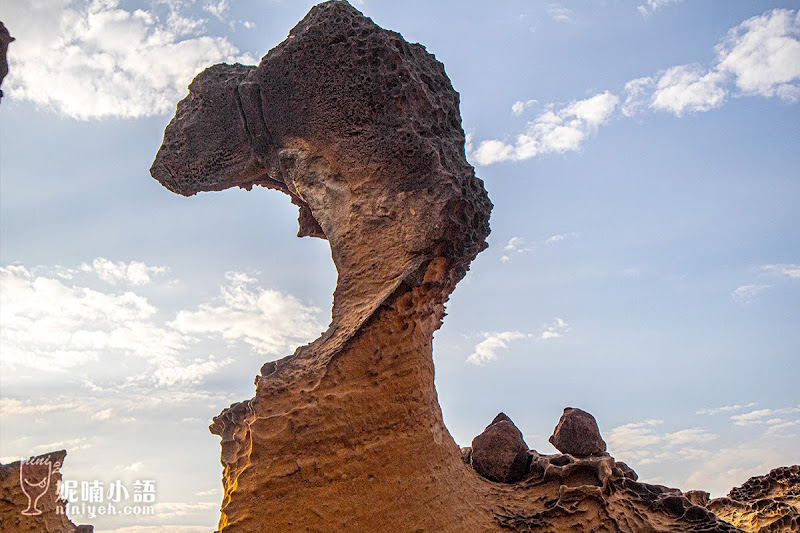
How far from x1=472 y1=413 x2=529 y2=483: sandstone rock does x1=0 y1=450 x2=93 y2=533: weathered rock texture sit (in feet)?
10.3

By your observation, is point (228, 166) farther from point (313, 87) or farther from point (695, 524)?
point (695, 524)

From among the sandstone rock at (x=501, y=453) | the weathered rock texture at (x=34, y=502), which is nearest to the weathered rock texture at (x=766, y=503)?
the sandstone rock at (x=501, y=453)

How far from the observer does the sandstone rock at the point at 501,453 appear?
219 inches

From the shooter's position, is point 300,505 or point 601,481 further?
point 601,481

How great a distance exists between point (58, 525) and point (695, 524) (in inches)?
Result: 188

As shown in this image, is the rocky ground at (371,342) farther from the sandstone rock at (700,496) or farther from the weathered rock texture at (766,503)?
the sandstone rock at (700,496)

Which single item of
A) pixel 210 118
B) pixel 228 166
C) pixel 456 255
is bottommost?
pixel 456 255

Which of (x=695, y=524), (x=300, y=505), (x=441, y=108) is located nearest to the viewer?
(x=300, y=505)

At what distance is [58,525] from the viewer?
17.1ft

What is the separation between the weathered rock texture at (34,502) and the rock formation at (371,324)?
136 cm

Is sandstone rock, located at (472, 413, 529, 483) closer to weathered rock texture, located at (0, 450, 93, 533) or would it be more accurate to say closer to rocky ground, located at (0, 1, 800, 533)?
rocky ground, located at (0, 1, 800, 533)

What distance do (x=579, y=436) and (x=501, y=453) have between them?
75cm

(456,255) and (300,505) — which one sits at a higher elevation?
(456,255)

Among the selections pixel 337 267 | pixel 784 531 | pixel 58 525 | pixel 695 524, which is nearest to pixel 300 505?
pixel 337 267
